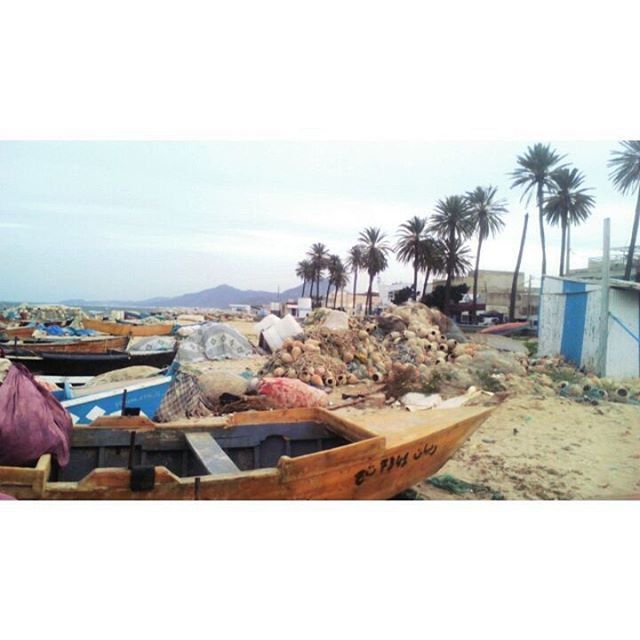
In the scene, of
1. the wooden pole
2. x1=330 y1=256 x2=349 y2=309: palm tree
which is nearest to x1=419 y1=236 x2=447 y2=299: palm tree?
x1=330 y1=256 x2=349 y2=309: palm tree

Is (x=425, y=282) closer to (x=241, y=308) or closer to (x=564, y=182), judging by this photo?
(x=564, y=182)

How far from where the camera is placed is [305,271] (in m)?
4.06

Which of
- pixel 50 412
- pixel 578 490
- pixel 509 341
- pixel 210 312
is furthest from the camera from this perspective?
pixel 210 312

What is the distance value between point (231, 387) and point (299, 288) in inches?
41.1

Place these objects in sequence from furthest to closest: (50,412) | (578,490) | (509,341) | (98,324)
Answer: (98,324), (509,341), (578,490), (50,412)

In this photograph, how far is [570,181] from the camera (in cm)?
379

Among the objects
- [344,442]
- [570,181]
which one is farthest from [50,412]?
[570,181]

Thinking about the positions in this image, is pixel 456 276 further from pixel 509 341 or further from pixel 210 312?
pixel 210 312

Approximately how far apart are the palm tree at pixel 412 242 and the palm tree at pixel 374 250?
0.10 m

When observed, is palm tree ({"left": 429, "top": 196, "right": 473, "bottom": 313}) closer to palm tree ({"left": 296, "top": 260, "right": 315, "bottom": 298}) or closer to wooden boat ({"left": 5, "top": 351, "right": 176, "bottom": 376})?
palm tree ({"left": 296, "top": 260, "right": 315, "bottom": 298})

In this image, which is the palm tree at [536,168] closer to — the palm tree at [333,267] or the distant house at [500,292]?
the distant house at [500,292]

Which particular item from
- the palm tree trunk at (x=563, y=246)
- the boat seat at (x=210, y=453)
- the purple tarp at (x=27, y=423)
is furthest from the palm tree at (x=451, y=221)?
the purple tarp at (x=27, y=423)

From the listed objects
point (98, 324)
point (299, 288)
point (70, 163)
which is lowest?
point (98, 324)

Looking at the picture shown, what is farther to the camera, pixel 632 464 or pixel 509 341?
pixel 509 341
